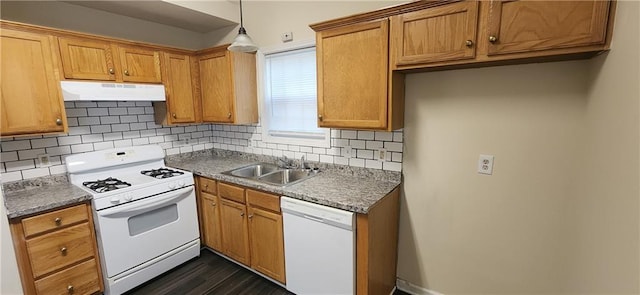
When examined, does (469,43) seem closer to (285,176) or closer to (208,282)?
(285,176)

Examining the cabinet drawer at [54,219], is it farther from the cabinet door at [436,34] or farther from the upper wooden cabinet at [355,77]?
the cabinet door at [436,34]

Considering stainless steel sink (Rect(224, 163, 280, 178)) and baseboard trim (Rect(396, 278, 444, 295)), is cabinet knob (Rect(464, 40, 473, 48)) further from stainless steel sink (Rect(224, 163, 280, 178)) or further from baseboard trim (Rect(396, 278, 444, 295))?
stainless steel sink (Rect(224, 163, 280, 178))

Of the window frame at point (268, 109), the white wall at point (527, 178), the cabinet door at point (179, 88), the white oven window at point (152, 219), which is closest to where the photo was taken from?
the white wall at point (527, 178)

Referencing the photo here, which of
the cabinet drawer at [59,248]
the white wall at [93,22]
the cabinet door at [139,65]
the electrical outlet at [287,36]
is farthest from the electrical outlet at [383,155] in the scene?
the white wall at [93,22]

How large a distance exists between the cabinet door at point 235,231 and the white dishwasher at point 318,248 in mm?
482

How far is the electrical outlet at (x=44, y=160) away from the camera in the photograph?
2.24m

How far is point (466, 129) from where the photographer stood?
1.81m

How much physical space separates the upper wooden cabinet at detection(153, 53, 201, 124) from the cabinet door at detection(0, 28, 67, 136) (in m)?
0.82

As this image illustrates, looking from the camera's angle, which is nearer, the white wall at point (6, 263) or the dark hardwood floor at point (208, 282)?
the white wall at point (6, 263)

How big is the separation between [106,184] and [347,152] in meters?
2.05

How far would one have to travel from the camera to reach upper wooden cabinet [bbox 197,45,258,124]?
2.73m

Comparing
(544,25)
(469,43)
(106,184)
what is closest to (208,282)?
(106,184)

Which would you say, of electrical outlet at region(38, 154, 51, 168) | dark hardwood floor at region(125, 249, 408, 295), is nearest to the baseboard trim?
dark hardwood floor at region(125, 249, 408, 295)

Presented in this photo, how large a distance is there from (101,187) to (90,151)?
557 millimetres
